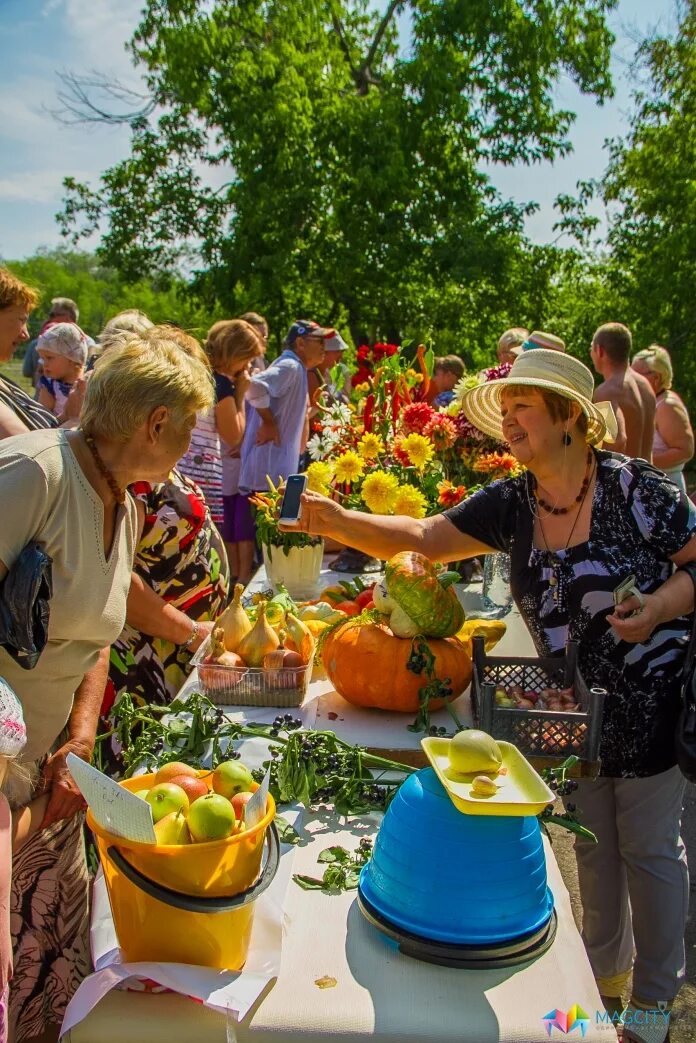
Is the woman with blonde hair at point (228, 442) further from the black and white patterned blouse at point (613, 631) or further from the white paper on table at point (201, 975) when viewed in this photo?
the white paper on table at point (201, 975)

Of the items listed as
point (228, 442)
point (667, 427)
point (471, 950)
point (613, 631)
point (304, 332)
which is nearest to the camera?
point (471, 950)

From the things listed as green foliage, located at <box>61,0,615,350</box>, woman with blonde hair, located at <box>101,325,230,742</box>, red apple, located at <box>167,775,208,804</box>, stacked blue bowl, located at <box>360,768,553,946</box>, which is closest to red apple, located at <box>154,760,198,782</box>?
red apple, located at <box>167,775,208,804</box>

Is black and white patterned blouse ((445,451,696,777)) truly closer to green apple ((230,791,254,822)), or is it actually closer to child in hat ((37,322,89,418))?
green apple ((230,791,254,822))

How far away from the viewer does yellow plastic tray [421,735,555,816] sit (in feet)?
4.14

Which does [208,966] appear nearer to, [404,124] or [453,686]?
[453,686]

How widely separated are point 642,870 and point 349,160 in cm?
1077

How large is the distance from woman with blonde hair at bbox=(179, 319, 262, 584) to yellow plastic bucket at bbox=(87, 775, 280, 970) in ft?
9.96

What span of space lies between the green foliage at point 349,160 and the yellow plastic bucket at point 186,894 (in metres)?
10.7

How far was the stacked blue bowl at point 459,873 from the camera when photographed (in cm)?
129

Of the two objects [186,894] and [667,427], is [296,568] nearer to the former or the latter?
[186,894]

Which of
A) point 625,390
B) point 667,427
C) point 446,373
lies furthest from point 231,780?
point 446,373

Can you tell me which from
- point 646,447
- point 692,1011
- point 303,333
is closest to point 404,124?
point 303,333

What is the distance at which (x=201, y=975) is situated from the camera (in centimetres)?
121

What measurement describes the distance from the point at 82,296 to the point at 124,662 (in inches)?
1759
